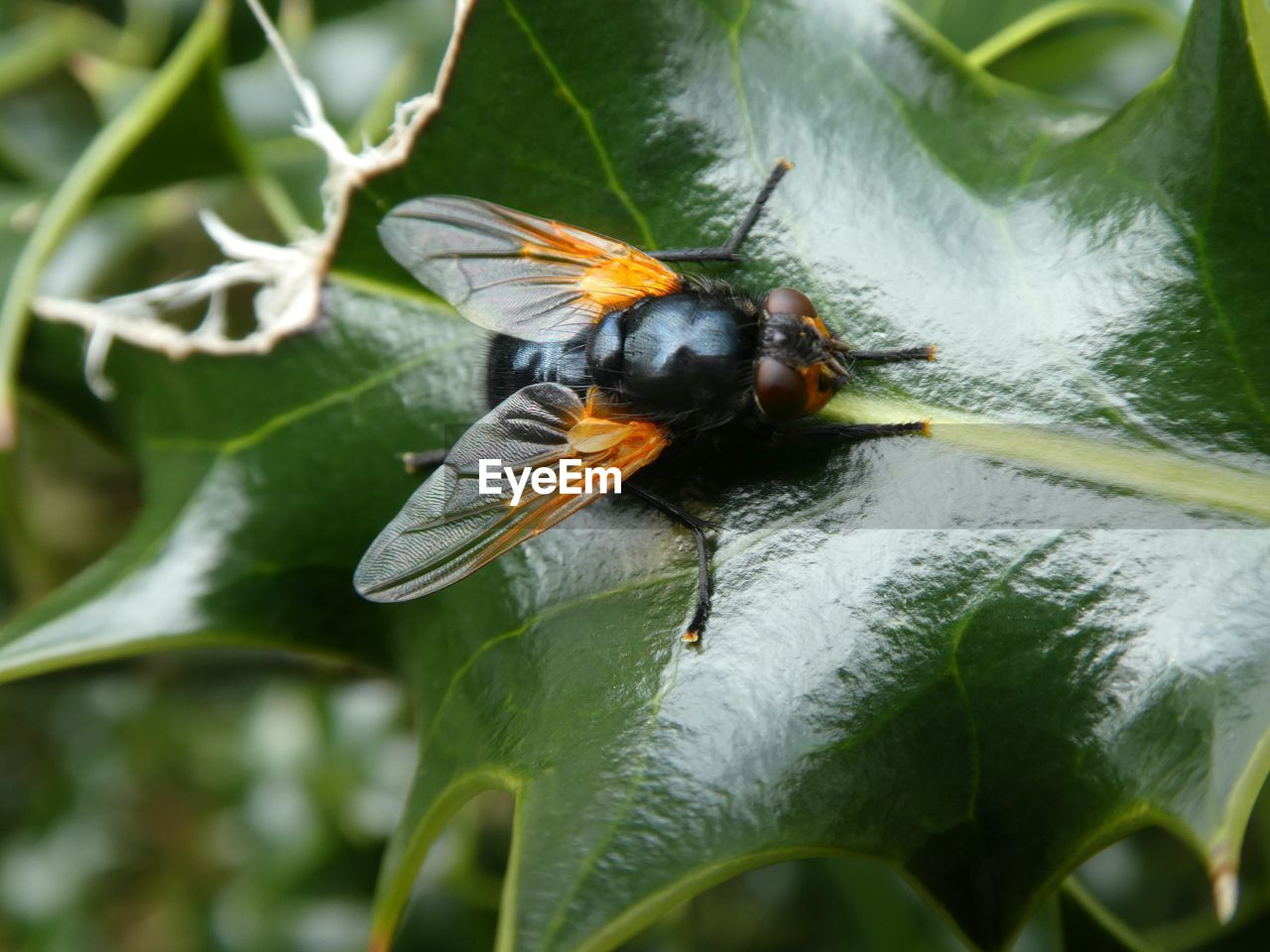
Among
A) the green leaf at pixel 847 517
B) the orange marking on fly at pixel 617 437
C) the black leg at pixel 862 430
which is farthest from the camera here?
the orange marking on fly at pixel 617 437

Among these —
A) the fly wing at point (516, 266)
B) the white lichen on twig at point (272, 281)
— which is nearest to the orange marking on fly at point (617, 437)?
the fly wing at point (516, 266)

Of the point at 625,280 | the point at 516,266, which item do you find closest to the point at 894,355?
the point at 625,280

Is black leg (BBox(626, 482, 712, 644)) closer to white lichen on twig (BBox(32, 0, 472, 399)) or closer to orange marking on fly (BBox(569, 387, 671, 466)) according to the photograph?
orange marking on fly (BBox(569, 387, 671, 466))

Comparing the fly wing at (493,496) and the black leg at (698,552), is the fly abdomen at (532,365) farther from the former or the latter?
the black leg at (698,552)

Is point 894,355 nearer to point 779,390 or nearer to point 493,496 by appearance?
point 779,390

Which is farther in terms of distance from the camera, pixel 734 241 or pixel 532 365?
pixel 532 365

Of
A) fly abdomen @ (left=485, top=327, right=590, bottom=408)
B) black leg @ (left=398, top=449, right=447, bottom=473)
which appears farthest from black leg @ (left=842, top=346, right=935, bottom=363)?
black leg @ (left=398, top=449, right=447, bottom=473)
